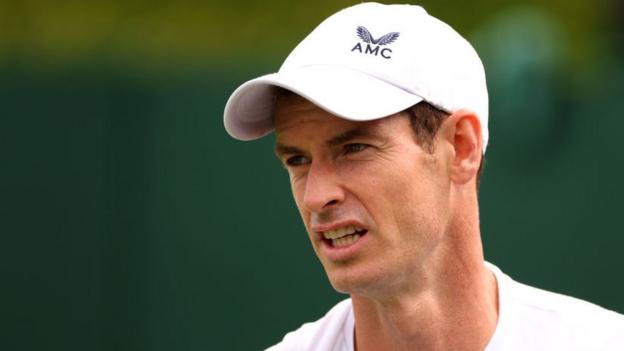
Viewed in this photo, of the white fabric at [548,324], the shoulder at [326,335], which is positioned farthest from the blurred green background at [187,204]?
the white fabric at [548,324]

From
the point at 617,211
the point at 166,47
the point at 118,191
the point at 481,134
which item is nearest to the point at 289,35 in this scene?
the point at 166,47

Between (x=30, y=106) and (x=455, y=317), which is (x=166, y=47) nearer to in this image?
(x=30, y=106)

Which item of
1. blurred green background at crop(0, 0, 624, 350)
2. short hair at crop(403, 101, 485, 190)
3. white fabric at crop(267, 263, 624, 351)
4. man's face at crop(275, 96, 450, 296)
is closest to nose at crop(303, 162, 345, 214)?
man's face at crop(275, 96, 450, 296)

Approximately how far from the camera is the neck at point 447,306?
10.2 feet

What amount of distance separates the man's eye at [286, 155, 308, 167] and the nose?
0.07 m

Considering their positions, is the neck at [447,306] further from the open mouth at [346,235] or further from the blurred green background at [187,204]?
the blurred green background at [187,204]

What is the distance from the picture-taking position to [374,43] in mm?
3033

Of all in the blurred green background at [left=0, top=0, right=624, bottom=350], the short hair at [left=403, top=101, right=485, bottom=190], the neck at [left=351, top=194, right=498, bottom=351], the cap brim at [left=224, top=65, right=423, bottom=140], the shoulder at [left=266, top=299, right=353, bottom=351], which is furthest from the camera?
the blurred green background at [left=0, top=0, right=624, bottom=350]

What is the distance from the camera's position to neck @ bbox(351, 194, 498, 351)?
3.10 metres

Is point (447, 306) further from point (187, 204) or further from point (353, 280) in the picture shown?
point (187, 204)

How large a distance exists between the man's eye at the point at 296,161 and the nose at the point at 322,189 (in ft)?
0.24

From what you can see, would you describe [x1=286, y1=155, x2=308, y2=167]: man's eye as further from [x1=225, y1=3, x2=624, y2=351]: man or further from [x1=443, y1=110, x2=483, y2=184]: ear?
[x1=443, y1=110, x2=483, y2=184]: ear

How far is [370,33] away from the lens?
305 centimetres

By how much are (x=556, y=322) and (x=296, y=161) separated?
801mm
